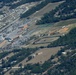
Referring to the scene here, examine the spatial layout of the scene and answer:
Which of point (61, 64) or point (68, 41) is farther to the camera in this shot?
point (68, 41)

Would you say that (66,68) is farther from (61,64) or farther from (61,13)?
(61,13)

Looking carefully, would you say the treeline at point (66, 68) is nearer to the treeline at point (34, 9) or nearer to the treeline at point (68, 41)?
the treeline at point (68, 41)

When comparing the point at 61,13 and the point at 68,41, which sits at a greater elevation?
the point at 68,41

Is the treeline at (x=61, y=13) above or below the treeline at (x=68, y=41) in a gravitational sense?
below

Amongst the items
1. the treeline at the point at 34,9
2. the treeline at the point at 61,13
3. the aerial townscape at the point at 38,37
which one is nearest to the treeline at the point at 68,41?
the aerial townscape at the point at 38,37

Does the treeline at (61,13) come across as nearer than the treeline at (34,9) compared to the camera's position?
Yes

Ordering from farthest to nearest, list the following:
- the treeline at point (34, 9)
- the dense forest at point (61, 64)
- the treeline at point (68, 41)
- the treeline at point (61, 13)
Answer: the treeline at point (34, 9) → the treeline at point (61, 13) → the treeline at point (68, 41) → the dense forest at point (61, 64)

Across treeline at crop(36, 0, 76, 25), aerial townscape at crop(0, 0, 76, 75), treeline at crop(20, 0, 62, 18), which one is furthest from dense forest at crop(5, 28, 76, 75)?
treeline at crop(20, 0, 62, 18)

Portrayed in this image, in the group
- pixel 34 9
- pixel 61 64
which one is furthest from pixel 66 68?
pixel 34 9

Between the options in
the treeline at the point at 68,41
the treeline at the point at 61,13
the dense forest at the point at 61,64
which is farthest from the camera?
the treeline at the point at 61,13

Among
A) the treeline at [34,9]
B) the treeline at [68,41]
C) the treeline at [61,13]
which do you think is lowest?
the treeline at [34,9]
